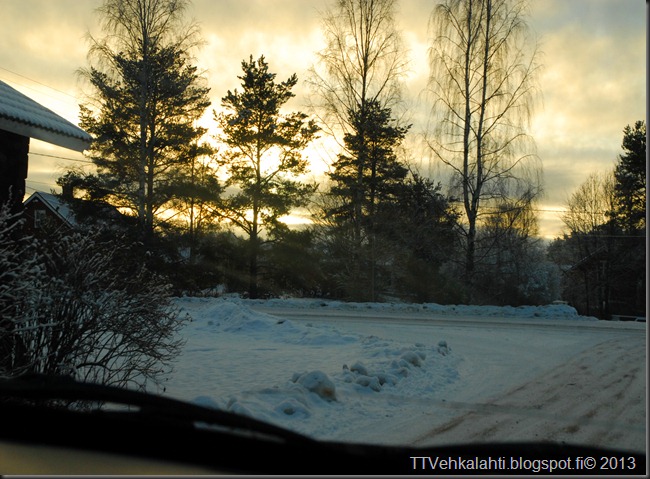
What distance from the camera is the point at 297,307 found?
21078mm

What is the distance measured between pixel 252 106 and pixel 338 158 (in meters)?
5.68

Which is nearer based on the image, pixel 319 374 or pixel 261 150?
pixel 319 374

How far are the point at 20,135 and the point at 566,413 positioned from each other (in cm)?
723

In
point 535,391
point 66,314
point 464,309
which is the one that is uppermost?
point 66,314

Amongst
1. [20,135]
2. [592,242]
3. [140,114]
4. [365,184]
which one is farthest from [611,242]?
[20,135]

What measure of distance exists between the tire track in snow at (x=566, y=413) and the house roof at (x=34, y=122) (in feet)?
18.7

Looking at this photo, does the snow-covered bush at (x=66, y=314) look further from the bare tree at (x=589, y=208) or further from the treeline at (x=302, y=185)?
the bare tree at (x=589, y=208)

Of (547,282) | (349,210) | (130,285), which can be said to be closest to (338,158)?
(349,210)

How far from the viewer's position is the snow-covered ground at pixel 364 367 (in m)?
5.14

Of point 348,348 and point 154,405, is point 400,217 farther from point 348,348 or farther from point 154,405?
point 154,405

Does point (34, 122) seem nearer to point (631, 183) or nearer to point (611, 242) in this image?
point (631, 183)

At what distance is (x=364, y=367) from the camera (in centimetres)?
718

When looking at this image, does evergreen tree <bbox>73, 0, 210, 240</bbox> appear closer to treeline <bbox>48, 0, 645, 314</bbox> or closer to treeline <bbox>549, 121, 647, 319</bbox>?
treeline <bbox>48, 0, 645, 314</bbox>

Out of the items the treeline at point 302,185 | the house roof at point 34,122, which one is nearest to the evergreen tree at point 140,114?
the treeline at point 302,185
